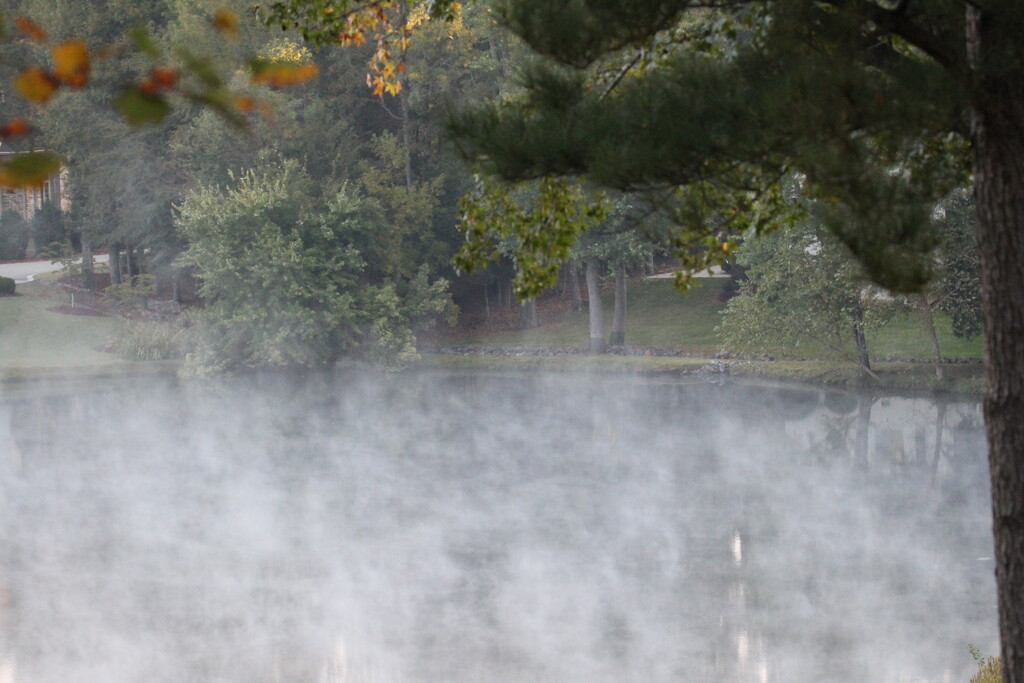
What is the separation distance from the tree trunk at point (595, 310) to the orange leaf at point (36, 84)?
88.7ft

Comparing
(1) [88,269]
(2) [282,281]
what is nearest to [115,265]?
(1) [88,269]

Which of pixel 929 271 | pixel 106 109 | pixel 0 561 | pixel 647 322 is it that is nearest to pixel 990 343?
pixel 929 271

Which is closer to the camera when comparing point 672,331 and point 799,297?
point 799,297

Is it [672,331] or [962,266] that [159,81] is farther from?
[672,331]

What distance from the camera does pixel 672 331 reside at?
30.3 m

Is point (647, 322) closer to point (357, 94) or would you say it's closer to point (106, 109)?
point (357, 94)

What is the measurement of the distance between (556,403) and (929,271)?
2068 cm

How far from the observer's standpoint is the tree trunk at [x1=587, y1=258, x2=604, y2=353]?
2888cm

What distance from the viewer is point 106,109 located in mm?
29922

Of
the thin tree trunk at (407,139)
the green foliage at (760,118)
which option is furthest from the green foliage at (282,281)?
the green foliage at (760,118)

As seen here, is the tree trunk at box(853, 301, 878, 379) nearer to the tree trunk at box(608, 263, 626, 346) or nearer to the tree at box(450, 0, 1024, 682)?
the tree trunk at box(608, 263, 626, 346)

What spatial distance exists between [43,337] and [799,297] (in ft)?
66.3

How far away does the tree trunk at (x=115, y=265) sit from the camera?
33562 millimetres

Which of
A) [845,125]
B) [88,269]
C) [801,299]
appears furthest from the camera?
[88,269]
